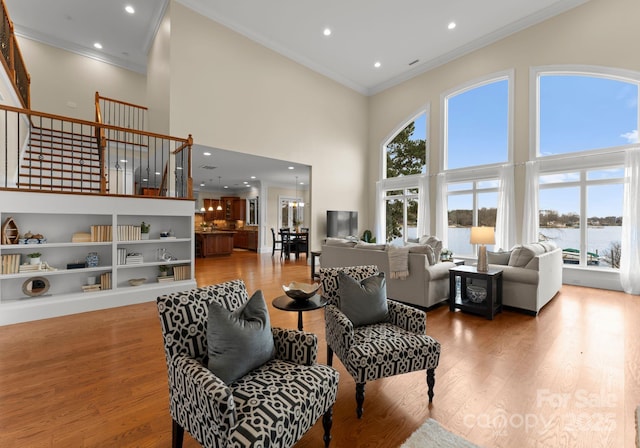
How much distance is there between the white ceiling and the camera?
5977 mm

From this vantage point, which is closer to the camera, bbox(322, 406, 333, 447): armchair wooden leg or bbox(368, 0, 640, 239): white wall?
bbox(322, 406, 333, 447): armchair wooden leg

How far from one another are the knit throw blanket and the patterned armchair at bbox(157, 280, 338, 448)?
280 centimetres

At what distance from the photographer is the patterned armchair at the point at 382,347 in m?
1.90

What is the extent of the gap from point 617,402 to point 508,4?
7142 mm

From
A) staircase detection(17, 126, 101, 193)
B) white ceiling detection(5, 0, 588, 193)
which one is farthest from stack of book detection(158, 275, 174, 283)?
white ceiling detection(5, 0, 588, 193)

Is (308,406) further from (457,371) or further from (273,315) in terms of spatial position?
(273,315)

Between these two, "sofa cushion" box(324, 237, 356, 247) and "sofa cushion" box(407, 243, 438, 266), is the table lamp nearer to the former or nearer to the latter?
"sofa cushion" box(407, 243, 438, 266)

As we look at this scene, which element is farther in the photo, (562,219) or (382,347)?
(562,219)

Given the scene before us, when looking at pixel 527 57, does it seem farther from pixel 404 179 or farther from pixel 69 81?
pixel 69 81

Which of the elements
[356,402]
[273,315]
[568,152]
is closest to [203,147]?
[273,315]

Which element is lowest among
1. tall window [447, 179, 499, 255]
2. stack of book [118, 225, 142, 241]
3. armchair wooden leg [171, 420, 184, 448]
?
armchair wooden leg [171, 420, 184, 448]

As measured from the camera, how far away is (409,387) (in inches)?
88.6

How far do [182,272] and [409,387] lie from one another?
14.0 ft

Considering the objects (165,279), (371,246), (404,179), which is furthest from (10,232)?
(404,179)
